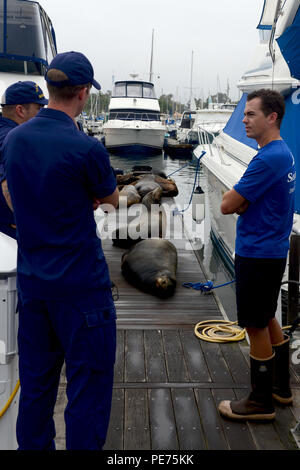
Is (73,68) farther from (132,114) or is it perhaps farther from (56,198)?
(132,114)

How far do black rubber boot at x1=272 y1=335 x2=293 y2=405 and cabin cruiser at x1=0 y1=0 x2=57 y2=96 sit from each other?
665 cm

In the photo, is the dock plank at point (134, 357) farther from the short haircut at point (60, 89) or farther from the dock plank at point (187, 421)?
the short haircut at point (60, 89)

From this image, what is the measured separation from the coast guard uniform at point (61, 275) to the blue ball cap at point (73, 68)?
0.43ft

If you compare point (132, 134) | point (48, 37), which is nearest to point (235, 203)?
point (48, 37)

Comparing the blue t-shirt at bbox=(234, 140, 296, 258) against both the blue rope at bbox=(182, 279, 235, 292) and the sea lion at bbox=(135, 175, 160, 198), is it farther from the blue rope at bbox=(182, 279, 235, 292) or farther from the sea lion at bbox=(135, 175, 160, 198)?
the sea lion at bbox=(135, 175, 160, 198)

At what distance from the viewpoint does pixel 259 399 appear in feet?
8.78

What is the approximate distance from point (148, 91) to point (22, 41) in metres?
24.5

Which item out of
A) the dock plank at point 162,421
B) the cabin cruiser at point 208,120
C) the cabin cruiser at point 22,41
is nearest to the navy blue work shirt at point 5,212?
the dock plank at point 162,421

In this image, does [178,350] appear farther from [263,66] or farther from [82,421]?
[263,66]

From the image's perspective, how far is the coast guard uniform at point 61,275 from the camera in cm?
175

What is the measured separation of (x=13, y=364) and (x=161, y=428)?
3.36 ft

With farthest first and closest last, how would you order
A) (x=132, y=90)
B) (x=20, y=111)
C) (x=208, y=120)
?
(x=208, y=120), (x=132, y=90), (x=20, y=111)

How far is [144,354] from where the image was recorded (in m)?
3.60
